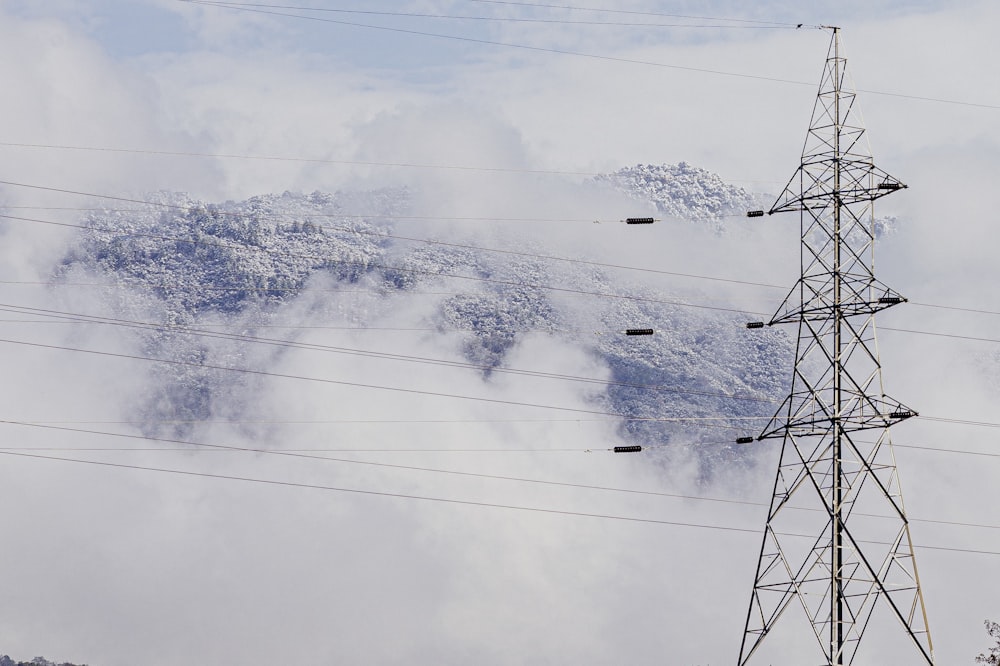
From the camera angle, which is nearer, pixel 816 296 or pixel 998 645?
pixel 816 296

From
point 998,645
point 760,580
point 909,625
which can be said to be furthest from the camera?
point 998,645

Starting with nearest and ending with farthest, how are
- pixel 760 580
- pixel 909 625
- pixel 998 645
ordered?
pixel 909 625 → pixel 760 580 → pixel 998 645

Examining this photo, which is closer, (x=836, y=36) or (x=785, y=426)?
(x=785, y=426)

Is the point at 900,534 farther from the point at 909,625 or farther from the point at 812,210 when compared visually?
the point at 812,210

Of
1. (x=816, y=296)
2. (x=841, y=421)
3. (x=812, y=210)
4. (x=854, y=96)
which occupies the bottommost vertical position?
(x=841, y=421)

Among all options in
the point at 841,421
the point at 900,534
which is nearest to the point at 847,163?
the point at 841,421

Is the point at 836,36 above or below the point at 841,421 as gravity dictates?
above

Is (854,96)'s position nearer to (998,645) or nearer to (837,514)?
(837,514)

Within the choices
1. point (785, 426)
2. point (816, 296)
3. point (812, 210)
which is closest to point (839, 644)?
point (785, 426)

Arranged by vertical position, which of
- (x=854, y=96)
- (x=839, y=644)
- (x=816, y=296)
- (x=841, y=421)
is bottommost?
(x=839, y=644)
